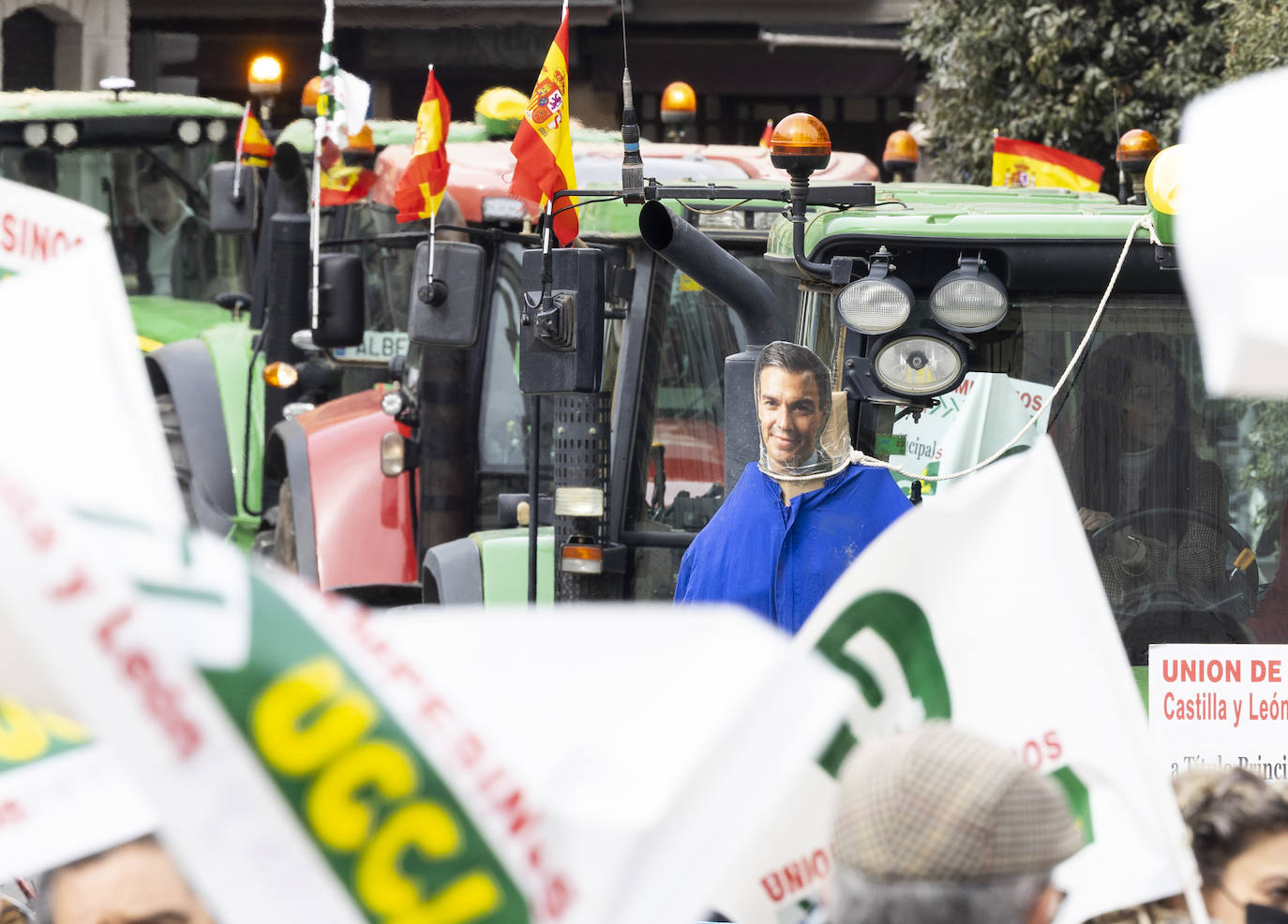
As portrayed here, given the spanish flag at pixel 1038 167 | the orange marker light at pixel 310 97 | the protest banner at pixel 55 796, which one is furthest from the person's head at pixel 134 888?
the orange marker light at pixel 310 97

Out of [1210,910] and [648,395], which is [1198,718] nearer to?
[1210,910]

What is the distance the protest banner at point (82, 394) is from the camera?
1639mm

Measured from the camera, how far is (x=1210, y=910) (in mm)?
2539

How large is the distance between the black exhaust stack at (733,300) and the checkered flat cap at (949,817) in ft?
10.2

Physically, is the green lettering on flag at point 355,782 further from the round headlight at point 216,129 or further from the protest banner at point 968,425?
the round headlight at point 216,129

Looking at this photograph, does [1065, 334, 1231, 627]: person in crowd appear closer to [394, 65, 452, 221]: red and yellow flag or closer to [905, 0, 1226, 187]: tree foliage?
[394, 65, 452, 221]: red and yellow flag

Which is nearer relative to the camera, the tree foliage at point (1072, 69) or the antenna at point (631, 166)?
the antenna at point (631, 166)

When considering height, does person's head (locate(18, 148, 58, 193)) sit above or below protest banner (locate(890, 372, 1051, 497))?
above

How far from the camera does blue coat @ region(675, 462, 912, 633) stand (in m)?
4.52

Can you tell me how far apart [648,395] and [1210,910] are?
3417 millimetres

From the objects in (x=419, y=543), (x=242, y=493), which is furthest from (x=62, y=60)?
(x=419, y=543)

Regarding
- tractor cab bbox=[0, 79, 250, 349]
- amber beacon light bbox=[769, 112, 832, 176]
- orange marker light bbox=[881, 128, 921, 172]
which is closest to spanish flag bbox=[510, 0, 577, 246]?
amber beacon light bbox=[769, 112, 832, 176]

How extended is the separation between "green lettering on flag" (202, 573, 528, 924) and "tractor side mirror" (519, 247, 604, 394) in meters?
3.67

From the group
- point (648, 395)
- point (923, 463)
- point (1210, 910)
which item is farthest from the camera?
point (648, 395)
